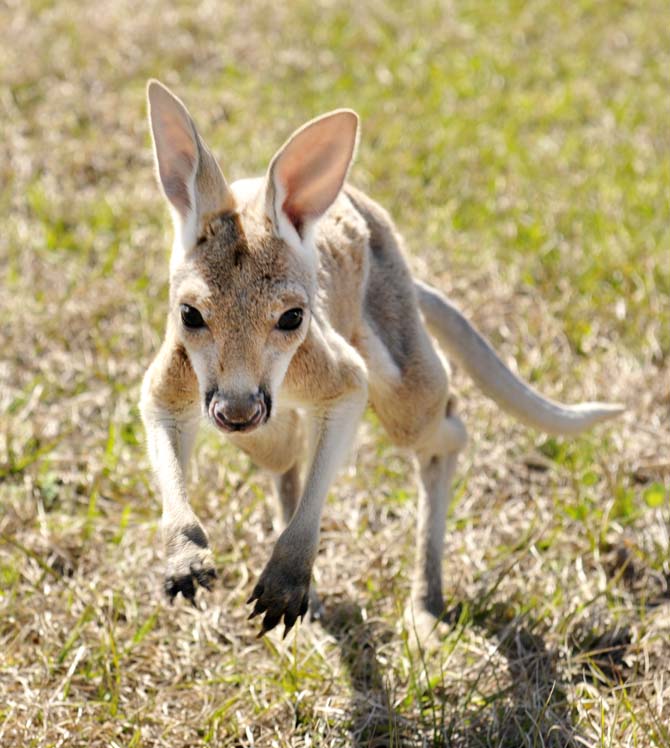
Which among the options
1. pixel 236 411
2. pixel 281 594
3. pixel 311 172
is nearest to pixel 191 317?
pixel 236 411

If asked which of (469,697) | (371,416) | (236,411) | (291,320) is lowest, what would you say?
(469,697)

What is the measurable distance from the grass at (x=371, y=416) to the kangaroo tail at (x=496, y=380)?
0.41 m

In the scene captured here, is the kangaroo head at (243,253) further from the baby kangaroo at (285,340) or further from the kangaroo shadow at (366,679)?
the kangaroo shadow at (366,679)

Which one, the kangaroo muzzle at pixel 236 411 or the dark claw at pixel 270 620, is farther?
the dark claw at pixel 270 620

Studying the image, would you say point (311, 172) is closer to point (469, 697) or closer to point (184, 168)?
point (184, 168)

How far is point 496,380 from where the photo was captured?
13.7 ft

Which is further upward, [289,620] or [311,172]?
[311,172]

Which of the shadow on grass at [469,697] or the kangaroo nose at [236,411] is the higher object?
the kangaroo nose at [236,411]

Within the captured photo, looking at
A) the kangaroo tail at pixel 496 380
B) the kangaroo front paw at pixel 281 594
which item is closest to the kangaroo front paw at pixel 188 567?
the kangaroo front paw at pixel 281 594

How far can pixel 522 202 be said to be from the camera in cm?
621

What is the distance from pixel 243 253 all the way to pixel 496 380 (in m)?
1.42

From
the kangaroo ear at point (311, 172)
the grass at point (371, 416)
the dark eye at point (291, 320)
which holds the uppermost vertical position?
the kangaroo ear at point (311, 172)

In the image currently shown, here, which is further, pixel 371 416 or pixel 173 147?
pixel 371 416

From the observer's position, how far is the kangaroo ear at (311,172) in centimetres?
321
